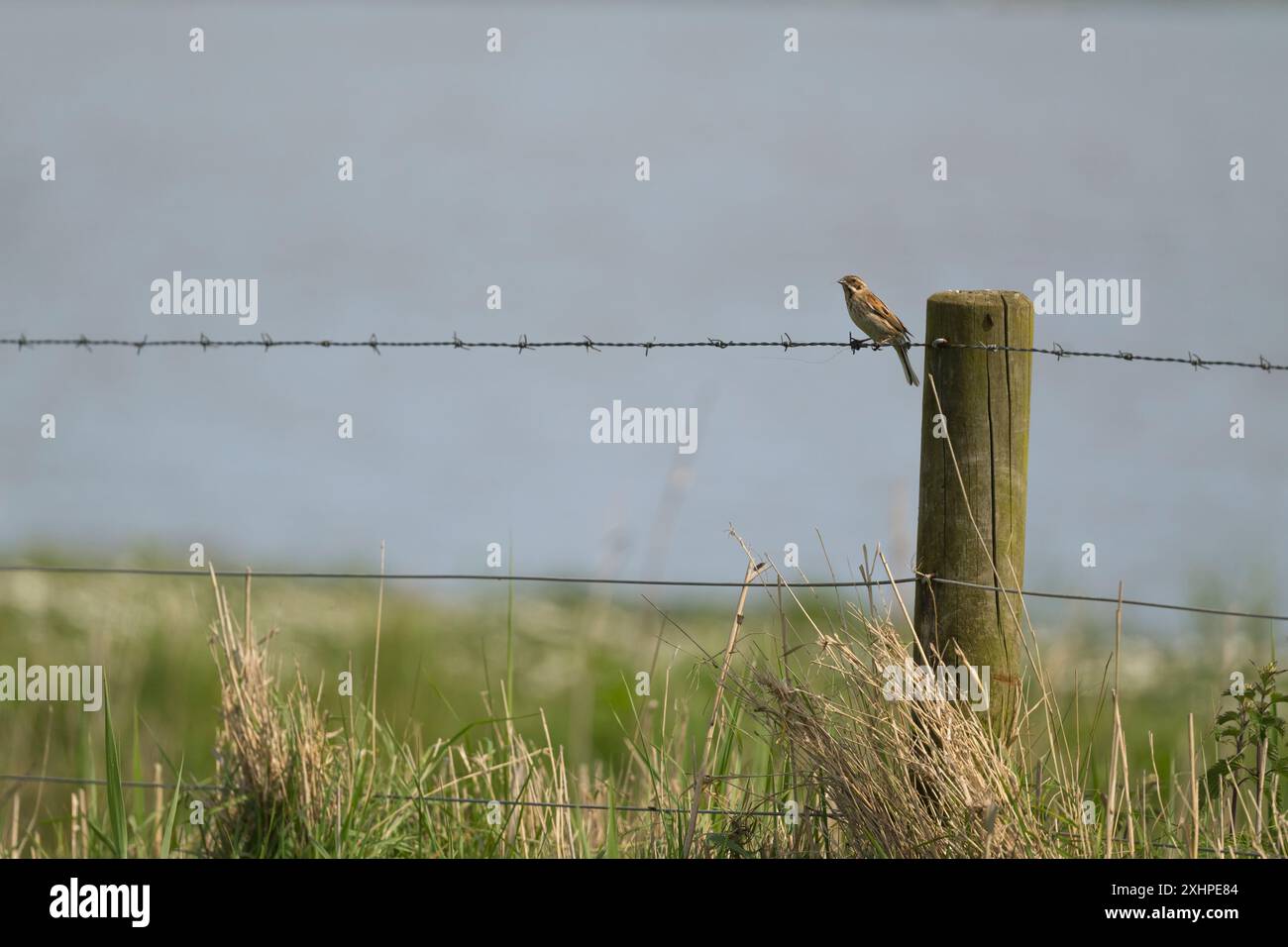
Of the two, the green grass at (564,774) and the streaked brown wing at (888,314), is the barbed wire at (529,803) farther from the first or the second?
the streaked brown wing at (888,314)

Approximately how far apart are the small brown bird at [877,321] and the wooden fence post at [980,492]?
97 cm

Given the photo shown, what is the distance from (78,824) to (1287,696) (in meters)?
4.15

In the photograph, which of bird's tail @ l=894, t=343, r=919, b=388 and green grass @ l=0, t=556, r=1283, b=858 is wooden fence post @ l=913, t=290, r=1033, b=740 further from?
bird's tail @ l=894, t=343, r=919, b=388

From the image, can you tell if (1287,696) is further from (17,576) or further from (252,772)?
(17,576)

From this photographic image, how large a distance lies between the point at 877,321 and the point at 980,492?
132 cm

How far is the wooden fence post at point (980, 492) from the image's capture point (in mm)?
3736

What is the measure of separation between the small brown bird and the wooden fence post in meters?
0.97

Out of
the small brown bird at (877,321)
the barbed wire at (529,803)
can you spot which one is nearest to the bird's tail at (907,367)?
the small brown bird at (877,321)

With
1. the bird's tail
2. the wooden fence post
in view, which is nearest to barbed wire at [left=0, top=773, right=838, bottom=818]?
the wooden fence post

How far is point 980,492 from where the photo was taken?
374 centimetres

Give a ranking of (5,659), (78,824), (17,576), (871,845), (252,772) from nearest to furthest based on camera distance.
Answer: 1. (871,845)
2. (252,772)
3. (78,824)
4. (5,659)
5. (17,576)

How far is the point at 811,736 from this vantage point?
3740 mm

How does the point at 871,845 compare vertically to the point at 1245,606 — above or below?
below
